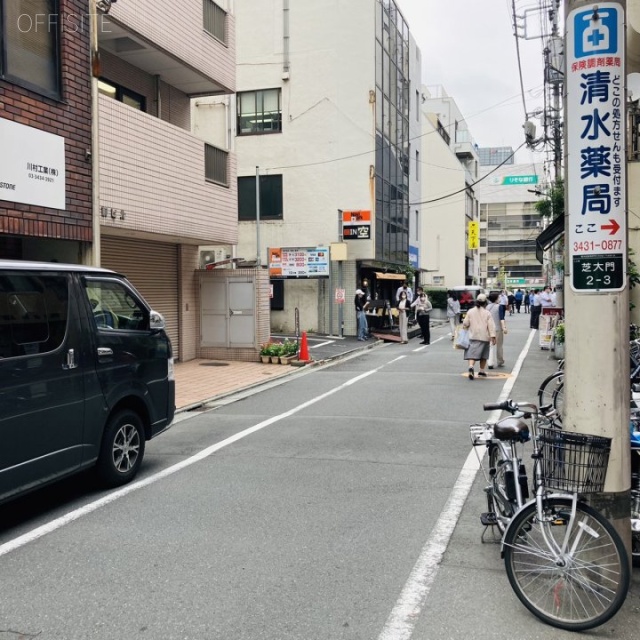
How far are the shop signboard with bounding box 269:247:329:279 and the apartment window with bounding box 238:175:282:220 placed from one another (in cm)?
216

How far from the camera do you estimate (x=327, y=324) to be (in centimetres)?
2512

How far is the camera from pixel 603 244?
3.89m

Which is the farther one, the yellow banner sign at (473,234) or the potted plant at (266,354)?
the yellow banner sign at (473,234)

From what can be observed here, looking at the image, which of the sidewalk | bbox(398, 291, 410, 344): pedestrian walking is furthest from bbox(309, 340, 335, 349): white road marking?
bbox(398, 291, 410, 344): pedestrian walking

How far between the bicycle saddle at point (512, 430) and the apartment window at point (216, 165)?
1228 centimetres

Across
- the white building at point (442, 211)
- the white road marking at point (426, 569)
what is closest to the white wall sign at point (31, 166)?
the white road marking at point (426, 569)

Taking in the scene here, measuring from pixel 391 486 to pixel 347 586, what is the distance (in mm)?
2196

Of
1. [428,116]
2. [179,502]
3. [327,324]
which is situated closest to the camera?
[179,502]

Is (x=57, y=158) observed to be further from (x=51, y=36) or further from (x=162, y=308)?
(x=162, y=308)

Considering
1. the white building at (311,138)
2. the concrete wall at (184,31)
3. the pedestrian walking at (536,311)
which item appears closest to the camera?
the concrete wall at (184,31)

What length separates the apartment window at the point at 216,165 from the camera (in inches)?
605

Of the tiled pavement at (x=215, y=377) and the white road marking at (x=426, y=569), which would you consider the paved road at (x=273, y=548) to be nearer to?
the white road marking at (x=426, y=569)

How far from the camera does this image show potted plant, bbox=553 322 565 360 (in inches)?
633

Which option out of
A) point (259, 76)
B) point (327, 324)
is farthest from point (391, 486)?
point (259, 76)
